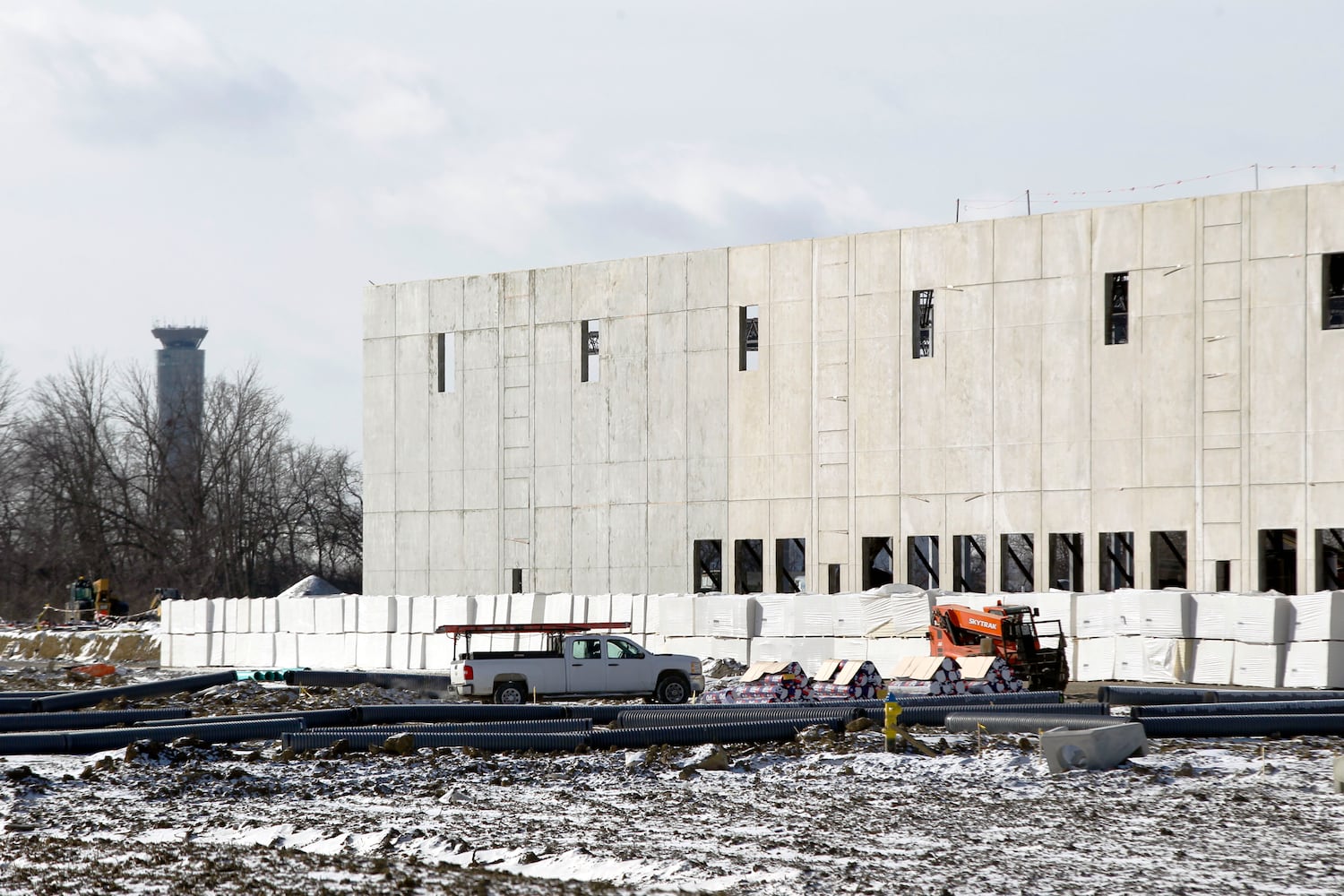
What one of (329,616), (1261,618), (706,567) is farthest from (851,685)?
(329,616)

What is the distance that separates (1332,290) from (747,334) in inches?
629

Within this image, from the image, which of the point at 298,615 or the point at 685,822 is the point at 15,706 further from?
the point at 298,615

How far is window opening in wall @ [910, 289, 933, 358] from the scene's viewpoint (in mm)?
42812

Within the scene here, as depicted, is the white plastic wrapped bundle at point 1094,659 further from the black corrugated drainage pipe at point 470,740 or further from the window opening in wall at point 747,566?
the black corrugated drainage pipe at point 470,740

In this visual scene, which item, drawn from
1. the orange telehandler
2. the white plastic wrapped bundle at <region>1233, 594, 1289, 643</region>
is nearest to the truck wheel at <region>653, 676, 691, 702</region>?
the orange telehandler

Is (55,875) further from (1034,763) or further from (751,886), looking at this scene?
(1034,763)

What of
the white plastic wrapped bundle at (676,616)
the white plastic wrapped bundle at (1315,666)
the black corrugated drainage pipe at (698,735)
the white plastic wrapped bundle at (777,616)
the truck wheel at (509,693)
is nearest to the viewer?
the black corrugated drainage pipe at (698,735)

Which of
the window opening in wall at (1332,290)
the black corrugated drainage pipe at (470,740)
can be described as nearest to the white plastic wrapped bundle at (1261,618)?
the window opening in wall at (1332,290)

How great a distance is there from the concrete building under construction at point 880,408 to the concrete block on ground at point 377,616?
6.74 metres

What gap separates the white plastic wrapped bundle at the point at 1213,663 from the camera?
101 feet

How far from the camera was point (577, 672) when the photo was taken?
29719 millimetres

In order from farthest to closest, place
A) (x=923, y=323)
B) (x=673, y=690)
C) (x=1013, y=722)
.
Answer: (x=923, y=323) < (x=673, y=690) < (x=1013, y=722)

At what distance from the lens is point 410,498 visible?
52469 millimetres

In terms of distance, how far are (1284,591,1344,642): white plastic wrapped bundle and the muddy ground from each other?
37.4 ft
